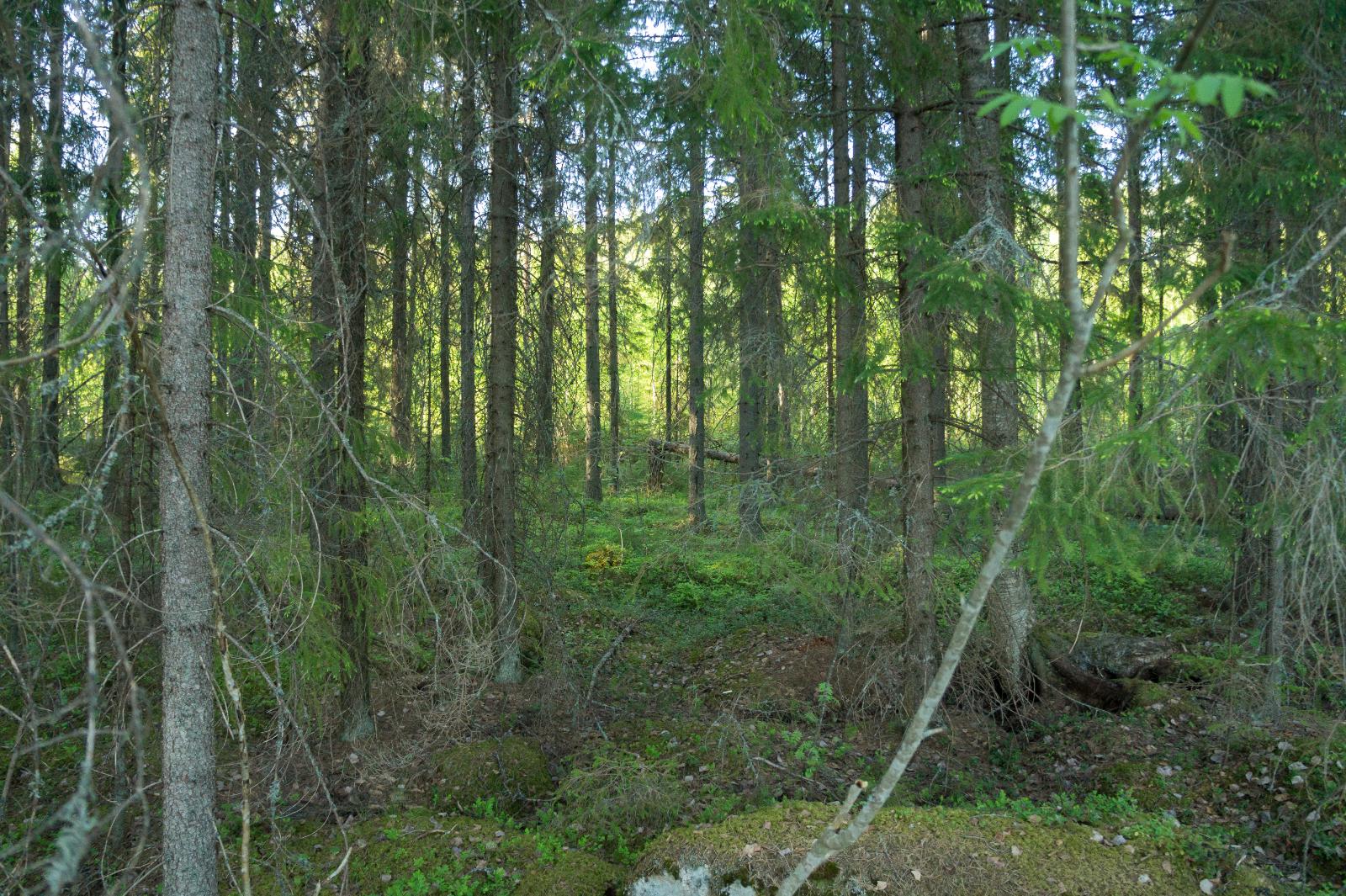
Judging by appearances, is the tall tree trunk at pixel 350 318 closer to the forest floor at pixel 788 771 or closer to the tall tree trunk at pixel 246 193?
the tall tree trunk at pixel 246 193

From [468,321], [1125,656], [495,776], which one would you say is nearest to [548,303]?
[468,321]

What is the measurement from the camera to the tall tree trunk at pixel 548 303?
9.15m

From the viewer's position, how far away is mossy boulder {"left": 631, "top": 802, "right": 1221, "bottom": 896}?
14.3 ft

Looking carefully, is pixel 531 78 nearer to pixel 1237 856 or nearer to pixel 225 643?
pixel 225 643

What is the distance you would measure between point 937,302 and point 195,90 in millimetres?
4823

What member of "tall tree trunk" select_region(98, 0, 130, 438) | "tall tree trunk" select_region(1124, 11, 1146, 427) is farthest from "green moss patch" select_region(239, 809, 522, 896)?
"tall tree trunk" select_region(1124, 11, 1146, 427)

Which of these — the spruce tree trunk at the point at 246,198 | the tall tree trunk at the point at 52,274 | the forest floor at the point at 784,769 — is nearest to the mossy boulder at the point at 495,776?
the forest floor at the point at 784,769

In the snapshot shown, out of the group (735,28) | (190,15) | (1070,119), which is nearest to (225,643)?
(190,15)

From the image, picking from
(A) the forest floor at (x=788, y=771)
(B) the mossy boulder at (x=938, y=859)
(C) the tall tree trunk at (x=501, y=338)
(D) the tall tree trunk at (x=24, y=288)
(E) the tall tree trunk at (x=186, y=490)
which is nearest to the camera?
(E) the tall tree trunk at (x=186, y=490)

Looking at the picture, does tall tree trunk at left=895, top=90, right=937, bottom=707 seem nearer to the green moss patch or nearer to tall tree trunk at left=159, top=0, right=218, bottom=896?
the green moss patch

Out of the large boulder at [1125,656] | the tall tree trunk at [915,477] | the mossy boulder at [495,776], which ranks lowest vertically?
the mossy boulder at [495,776]

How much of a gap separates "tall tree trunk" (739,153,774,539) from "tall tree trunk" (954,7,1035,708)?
199 cm

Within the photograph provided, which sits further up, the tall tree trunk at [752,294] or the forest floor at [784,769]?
the tall tree trunk at [752,294]

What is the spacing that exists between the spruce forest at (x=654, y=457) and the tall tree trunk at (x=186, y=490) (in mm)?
23
